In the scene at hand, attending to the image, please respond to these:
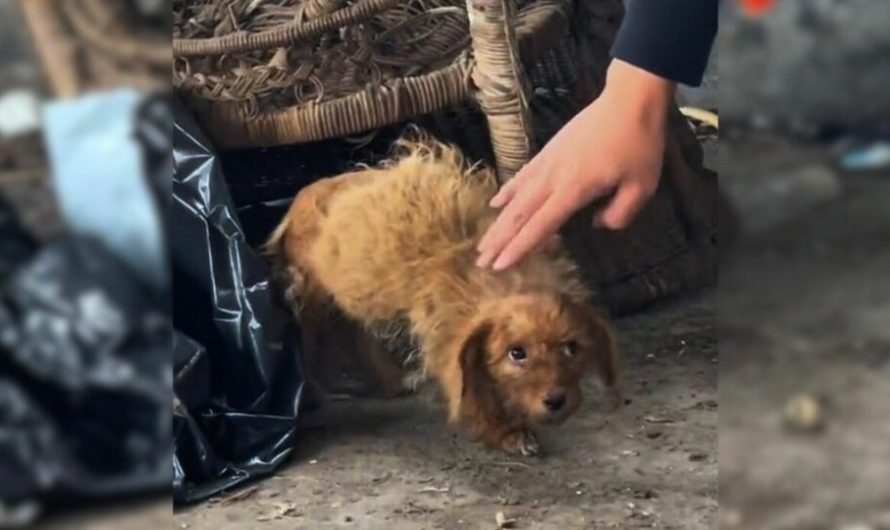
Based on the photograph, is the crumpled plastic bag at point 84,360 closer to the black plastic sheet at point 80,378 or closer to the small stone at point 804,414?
the black plastic sheet at point 80,378

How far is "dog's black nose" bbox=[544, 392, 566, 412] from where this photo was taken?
97 centimetres

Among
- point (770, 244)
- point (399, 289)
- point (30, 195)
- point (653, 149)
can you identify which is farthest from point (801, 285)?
point (30, 195)

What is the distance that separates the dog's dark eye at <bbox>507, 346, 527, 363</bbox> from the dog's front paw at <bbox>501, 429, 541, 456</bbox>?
2.5 inches

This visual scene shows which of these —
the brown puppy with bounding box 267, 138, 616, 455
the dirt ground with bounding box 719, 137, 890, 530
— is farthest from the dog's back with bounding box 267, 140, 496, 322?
the dirt ground with bounding box 719, 137, 890, 530

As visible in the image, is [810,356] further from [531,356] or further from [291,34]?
[291,34]

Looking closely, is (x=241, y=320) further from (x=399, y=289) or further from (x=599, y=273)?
(x=599, y=273)

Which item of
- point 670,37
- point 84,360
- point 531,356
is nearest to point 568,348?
point 531,356

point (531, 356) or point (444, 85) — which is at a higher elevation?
point (444, 85)

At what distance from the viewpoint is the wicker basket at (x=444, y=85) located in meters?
0.96

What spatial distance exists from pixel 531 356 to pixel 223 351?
0.95ft

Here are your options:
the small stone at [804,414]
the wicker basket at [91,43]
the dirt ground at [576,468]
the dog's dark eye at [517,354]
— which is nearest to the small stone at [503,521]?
the dirt ground at [576,468]

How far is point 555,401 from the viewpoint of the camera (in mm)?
969

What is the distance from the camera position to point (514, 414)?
968mm

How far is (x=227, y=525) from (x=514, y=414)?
0.27 m
